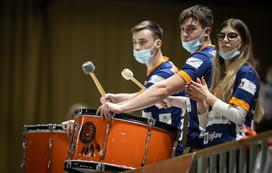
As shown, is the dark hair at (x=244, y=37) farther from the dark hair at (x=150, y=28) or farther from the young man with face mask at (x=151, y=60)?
the dark hair at (x=150, y=28)

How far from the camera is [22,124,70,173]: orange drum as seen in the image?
4.70 metres

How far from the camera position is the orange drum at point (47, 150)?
4.70m

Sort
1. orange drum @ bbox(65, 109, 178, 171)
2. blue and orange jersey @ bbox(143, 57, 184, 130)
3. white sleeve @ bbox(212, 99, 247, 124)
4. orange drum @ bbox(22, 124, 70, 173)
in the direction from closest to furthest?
1. white sleeve @ bbox(212, 99, 247, 124)
2. orange drum @ bbox(65, 109, 178, 171)
3. blue and orange jersey @ bbox(143, 57, 184, 130)
4. orange drum @ bbox(22, 124, 70, 173)

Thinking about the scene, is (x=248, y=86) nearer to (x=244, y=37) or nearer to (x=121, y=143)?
(x=244, y=37)

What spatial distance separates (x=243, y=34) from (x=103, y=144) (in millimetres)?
1077

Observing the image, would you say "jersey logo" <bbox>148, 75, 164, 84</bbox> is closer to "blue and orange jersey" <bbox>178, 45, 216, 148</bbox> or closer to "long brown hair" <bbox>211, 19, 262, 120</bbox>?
"blue and orange jersey" <bbox>178, 45, 216, 148</bbox>

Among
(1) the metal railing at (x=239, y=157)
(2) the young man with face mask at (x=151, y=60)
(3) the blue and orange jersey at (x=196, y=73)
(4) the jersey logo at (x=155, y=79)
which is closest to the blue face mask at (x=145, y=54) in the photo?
(2) the young man with face mask at (x=151, y=60)

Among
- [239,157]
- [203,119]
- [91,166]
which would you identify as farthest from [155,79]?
[239,157]

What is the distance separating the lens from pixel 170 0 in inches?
360

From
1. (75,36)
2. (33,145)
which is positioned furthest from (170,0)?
(33,145)

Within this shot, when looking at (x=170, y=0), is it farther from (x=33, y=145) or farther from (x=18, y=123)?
(x=33, y=145)

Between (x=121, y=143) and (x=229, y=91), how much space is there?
723mm

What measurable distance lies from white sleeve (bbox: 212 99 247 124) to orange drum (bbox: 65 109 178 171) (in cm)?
46

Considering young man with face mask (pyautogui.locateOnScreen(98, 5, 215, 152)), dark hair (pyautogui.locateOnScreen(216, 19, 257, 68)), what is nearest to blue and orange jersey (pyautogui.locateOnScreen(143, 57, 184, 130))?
young man with face mask (pyautogui.locateOnScreen(98, 5, 215, 152))
